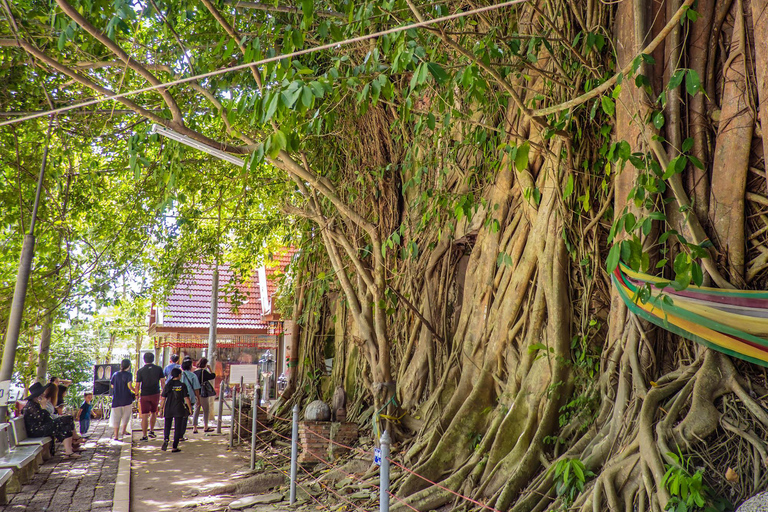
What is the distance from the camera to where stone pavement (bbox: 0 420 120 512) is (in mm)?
6215

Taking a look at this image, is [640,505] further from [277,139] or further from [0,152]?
[0,152]

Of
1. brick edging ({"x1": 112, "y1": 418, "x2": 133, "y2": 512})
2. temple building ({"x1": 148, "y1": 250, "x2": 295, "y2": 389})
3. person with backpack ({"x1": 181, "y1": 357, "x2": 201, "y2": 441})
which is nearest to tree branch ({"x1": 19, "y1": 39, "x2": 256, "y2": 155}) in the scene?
brick edging ({"x1": 112, "y1": 418, "x2": 133, "y2": 512})

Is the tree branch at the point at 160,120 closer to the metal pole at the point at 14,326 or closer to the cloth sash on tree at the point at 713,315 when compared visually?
the metal pole at the point at 14,326

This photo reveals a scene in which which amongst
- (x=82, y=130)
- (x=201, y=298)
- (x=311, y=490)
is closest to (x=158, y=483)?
(x=311, y=490)

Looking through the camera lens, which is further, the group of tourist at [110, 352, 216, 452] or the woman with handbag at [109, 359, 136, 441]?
the woman with handbag at [109, 359, 136, 441]

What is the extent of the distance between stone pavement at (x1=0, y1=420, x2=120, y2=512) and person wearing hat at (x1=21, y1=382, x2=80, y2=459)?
1.20 feet

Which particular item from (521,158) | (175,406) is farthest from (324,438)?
(521,158)

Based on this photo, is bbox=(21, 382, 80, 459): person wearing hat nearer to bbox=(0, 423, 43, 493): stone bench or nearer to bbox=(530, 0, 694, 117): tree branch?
Answer: bbox=(0, 423, 43, 493): stone bench

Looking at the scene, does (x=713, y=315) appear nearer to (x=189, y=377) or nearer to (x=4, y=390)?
(x=4, y=390)

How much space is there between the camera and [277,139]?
3516mm

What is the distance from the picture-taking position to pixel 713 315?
360 cm

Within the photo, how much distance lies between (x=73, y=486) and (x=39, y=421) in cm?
193

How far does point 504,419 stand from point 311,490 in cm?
260

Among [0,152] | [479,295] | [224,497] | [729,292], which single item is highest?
[0,152]
